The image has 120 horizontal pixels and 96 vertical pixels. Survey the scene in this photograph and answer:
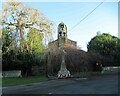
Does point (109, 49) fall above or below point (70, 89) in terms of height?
above

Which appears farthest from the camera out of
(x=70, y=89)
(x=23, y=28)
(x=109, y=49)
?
(x=109, y=49)

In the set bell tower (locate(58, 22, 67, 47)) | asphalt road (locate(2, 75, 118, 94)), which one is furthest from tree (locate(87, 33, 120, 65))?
asphalt road (locate(2, 75, 118, 94))

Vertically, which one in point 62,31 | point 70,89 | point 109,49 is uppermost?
point 62,31

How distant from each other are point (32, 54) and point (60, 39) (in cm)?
514

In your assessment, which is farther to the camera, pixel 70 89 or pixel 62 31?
pixel 62 31

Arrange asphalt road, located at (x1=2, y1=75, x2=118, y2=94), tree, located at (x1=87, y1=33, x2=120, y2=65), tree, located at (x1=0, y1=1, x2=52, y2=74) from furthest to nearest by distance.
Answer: tree, located at (x1=87, y1=33, x2=120, y2=65) → tree, located at (x1=0, y1=1, x2=52, y2=74) → asphalt road, located at (x1=2, y1=75, x2=118, y2=94)

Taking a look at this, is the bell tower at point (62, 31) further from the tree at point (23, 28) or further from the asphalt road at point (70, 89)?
the asphalt road at point (70, 89)

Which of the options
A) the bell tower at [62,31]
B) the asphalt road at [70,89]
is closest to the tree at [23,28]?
the bell tower at [62,31]

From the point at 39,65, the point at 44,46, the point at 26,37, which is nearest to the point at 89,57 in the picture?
the point at 39,65

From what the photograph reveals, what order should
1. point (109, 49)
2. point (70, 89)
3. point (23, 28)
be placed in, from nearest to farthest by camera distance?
point (70, 89)
point (23, 28)
point (109, 49)

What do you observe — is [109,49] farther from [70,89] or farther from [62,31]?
[70,89]

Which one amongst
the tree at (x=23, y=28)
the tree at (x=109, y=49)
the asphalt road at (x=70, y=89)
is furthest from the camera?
the tree at (x=109, y=49)

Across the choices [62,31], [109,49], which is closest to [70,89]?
[62,31]

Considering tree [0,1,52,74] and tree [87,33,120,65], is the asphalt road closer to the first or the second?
tree [0,1,52,74]
